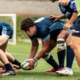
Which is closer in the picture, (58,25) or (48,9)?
(58,25)

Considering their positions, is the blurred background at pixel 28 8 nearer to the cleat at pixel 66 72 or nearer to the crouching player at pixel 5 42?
the crouching player at pixel 5 42

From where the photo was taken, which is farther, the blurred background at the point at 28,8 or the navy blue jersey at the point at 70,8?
the blurred background at the point at 28,8

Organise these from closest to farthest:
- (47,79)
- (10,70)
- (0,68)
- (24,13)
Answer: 1. (47,79)
2. (10,70)
3. (0,68)
4. (24,13)

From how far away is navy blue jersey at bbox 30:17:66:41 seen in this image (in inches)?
162

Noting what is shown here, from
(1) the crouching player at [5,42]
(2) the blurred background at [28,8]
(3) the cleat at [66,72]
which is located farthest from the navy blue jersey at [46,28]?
(2) the blurred background at [28,8]

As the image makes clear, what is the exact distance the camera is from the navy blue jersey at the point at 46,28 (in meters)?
4.11

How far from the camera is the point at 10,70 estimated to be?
12.8 feet

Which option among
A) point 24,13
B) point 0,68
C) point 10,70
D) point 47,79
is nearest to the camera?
point 47,79

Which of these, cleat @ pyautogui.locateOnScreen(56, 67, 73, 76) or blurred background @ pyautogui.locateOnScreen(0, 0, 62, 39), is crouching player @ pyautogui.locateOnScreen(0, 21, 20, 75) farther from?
blurred background @ pyautogui.locateOnScreen(0, 0, 62, 39)

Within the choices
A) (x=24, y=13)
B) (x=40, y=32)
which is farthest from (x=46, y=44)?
(x=24, y=13)

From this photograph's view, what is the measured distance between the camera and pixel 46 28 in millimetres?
4207

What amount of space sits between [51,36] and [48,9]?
21.7 metres

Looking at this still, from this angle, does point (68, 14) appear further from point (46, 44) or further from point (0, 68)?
point (0, 68)

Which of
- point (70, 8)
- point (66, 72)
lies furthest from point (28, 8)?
point (66, 72)
